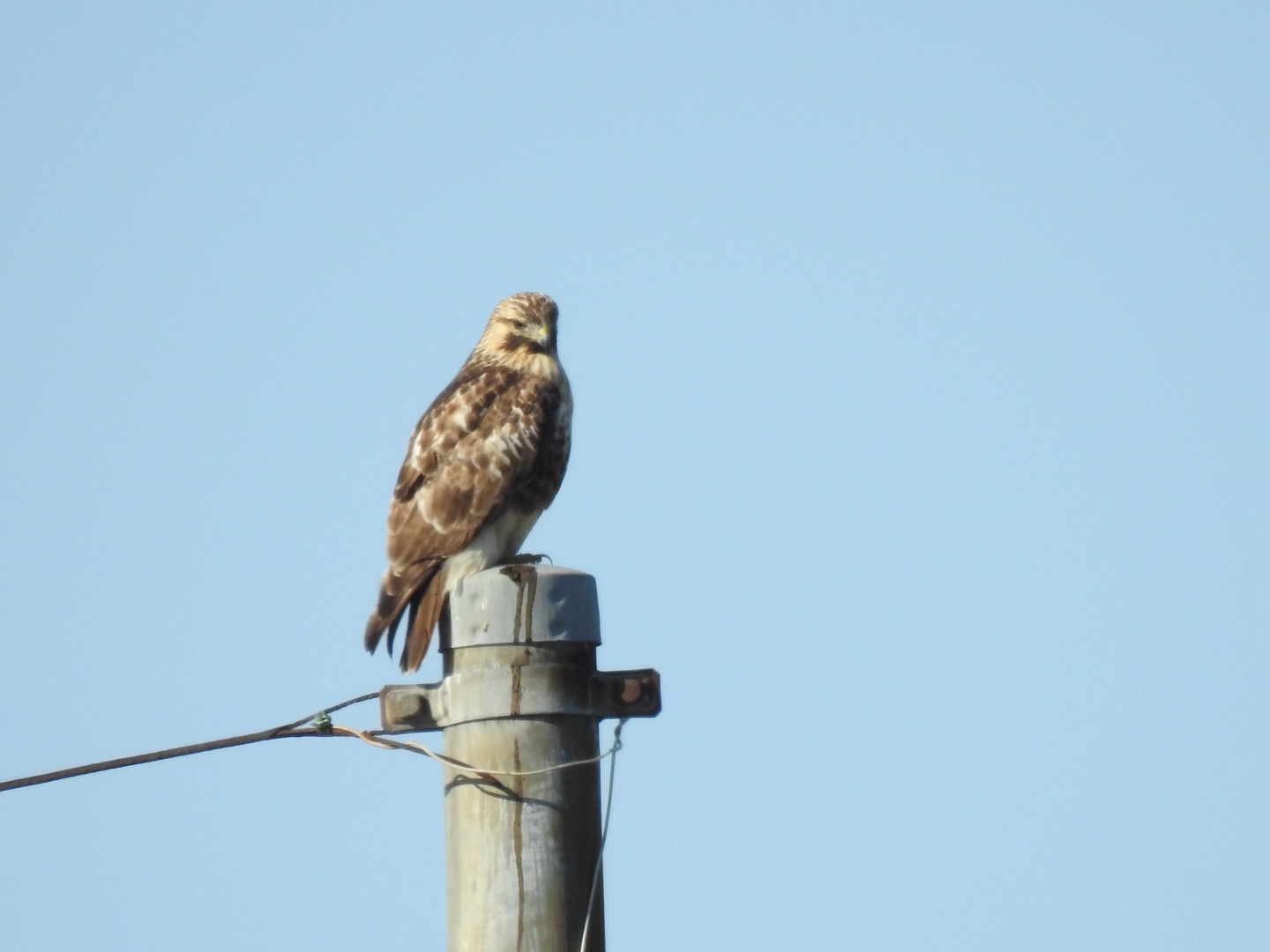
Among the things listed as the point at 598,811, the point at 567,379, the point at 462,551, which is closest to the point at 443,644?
the point at 598,811

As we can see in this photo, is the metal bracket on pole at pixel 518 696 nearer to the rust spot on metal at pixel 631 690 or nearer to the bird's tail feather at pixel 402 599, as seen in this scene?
the rust spot on metal at pixel 631 690

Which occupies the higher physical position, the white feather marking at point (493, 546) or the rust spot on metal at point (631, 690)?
the white feather marking at point (493, 546)

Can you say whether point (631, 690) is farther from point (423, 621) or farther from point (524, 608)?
point (423, 621)

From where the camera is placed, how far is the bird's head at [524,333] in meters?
7.27

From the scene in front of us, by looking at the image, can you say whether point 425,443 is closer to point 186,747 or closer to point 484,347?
point 484,347

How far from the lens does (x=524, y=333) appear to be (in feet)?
24.3

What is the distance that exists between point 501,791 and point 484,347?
4.01m

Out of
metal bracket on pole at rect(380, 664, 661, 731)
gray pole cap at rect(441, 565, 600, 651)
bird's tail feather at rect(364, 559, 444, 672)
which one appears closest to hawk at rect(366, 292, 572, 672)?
bird's tail feather at rect(364, 559, 444, 672)

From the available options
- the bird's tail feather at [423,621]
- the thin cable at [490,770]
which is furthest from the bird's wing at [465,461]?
the thin cable at [490,770]

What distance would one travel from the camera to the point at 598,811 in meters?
3.75

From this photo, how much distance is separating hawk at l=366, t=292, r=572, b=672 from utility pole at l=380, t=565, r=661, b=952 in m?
1.41

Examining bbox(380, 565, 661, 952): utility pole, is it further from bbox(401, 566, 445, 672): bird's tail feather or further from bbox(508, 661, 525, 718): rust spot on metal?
bbox(401, 566, 445, 672): bird's tail feather

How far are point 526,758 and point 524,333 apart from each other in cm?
392

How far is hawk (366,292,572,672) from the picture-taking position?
5.62 m
